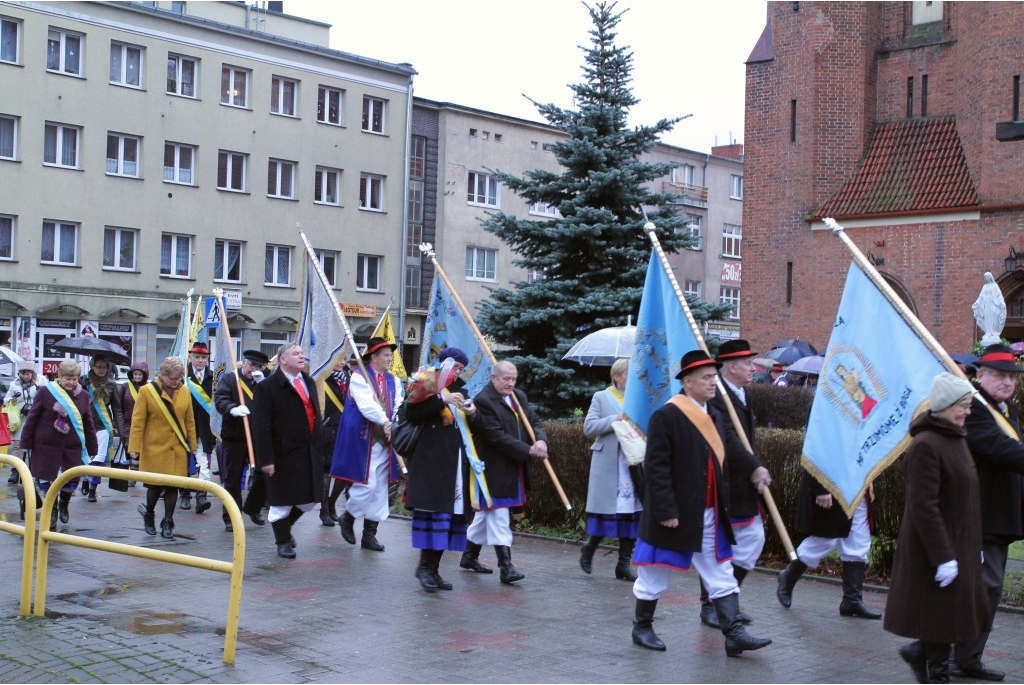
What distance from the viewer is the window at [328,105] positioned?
48094mm

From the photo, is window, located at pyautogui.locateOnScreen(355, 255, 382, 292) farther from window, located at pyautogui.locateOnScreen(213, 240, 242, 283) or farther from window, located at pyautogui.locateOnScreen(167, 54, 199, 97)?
window, located at pyautogui.locateOnScreen(167, 54, 199, 97)

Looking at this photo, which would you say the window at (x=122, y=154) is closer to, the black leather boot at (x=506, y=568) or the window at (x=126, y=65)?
the window at (x=126, y=65)

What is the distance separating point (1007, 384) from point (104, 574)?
22.6 feet

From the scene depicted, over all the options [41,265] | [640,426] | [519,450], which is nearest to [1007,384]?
[640,426]

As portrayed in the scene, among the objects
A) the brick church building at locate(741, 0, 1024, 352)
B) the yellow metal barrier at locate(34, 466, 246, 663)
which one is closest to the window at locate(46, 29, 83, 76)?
the brick church building at locate(741, 0, 1024, 352)

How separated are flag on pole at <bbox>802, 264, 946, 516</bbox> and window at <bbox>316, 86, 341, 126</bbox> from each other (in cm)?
4171

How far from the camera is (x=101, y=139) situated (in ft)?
137

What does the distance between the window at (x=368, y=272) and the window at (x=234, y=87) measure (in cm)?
780

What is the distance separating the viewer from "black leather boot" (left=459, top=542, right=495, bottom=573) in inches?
417

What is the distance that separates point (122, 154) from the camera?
42.7 metres

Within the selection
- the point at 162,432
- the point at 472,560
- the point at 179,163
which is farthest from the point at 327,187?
the point at 472,560

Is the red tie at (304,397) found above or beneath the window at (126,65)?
beneath

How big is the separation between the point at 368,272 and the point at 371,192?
3.22 metres

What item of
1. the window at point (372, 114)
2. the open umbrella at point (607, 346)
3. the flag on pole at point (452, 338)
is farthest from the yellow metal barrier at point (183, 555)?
the window at point (372, 114)
